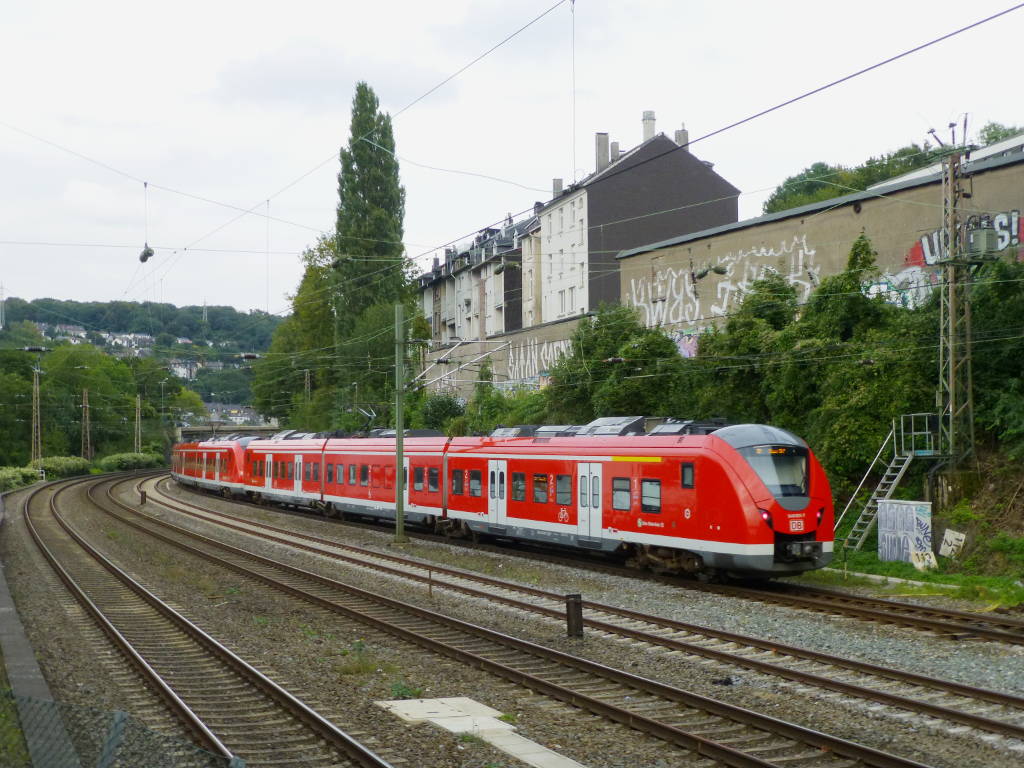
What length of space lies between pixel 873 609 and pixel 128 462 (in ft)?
274

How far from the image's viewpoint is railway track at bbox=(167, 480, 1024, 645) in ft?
43.1

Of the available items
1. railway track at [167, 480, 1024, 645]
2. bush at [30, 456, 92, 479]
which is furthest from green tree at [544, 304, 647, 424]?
bush at [30, 456, 92, 479]

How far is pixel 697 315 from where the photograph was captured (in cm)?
3509

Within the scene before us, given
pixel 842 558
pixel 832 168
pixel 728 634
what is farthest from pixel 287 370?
pixel 728 634

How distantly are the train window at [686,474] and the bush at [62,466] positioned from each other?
61.8 m

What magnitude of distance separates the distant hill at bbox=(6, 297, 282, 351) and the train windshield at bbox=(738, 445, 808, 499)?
145ft

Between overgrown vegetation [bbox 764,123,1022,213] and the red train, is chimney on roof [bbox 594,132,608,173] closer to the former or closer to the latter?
overgrown vegetation [bbox 764,123,1022,213]

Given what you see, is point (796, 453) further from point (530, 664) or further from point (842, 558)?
point (530, 664)

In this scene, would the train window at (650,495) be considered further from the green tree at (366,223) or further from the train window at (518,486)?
the green tree at (366,223)

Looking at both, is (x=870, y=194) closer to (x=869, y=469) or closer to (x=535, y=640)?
(x=869, y=469)

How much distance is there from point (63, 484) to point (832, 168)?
177 ft

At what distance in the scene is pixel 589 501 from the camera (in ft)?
69.1

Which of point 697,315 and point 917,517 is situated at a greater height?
point 697,315

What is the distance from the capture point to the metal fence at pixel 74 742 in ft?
18.4
